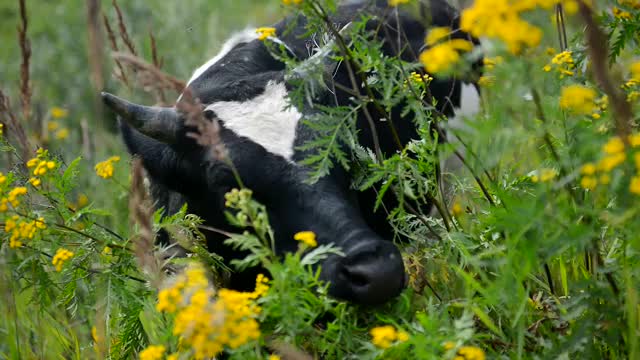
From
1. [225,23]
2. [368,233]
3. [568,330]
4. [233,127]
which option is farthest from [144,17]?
[568,330]

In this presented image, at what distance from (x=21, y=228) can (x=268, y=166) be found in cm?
110

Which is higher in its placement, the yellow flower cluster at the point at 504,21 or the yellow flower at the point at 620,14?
the yellow flower cluster at the point at 504,21

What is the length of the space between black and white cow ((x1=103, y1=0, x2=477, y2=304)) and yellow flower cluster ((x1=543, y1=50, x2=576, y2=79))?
1.54 ft

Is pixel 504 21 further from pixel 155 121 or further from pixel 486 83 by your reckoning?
pixel 155 121

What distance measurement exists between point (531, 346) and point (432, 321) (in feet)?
1.61

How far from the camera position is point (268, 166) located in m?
3.65

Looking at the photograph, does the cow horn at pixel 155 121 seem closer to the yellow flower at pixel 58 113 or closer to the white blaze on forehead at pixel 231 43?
the white blaze on forehead at pixel 231 43

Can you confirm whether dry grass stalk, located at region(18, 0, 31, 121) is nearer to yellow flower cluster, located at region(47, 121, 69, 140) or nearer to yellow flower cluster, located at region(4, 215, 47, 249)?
yellow flower cluster, located at region(4, 215, 47, 249)

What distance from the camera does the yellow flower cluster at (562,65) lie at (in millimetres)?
2570

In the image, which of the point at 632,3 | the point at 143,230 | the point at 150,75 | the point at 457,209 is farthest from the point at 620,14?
the point at 457,209

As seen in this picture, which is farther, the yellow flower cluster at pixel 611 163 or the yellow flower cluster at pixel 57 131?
the yellow flower cluster at pixel 57 131

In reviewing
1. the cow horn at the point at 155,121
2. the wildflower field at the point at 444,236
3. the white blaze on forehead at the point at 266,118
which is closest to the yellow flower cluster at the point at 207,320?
the wildflower field at the point at 444,236

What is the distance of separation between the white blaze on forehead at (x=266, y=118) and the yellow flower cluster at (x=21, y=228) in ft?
3.47

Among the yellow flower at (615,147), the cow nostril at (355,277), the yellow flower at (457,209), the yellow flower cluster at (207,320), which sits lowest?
the yellow flower at (457,209)
